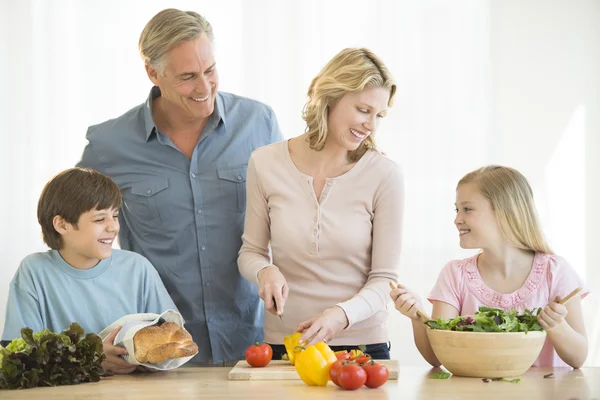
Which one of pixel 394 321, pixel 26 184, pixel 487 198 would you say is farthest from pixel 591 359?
pixel 26 184

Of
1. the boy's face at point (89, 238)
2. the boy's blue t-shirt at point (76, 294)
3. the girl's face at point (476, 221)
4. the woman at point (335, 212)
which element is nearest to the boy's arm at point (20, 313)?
the boy's blue t-shirt at point (76, 294)

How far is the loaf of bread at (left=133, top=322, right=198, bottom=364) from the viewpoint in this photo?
92.4 inches

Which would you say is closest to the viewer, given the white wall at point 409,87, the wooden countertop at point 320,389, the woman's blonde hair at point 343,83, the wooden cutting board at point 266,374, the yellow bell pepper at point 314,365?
the wooden countertop at point 320,389

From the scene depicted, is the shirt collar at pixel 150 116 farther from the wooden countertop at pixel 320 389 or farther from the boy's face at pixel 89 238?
the wooden countertop at pixel 320 389

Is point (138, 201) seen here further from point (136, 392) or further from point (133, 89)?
point (133, 89)

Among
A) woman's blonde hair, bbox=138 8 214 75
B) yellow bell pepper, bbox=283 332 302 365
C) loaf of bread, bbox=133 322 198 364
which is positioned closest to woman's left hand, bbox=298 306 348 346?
yellow bell pepper, bbox=283 332 302 365

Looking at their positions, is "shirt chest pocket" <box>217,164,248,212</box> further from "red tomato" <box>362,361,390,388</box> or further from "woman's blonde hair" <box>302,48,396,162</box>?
"red tomato" <box>362,361,390,388</box>

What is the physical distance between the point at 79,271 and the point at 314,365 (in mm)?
910

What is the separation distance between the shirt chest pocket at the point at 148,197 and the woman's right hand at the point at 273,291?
0.60 meters

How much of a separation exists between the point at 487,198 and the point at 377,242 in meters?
0.39

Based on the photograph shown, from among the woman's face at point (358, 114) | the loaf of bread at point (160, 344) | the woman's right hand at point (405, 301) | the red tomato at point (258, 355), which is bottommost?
the red tomato at point (258, 355)

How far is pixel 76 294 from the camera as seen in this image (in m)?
2.58

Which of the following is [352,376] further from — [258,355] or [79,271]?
[79,271]

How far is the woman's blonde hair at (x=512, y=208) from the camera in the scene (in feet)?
8.61
